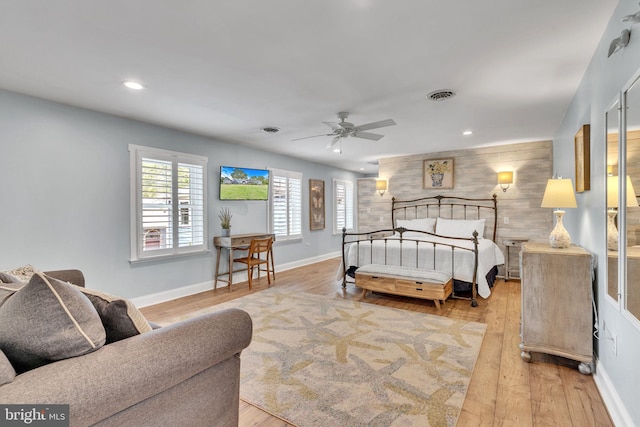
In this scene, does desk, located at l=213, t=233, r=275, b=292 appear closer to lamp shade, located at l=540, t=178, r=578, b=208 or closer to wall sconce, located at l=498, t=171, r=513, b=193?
lamp shade, located at l=540, t=178, r=578, b=208

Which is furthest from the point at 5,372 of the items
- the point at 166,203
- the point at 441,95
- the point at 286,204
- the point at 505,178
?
the point at 505,178

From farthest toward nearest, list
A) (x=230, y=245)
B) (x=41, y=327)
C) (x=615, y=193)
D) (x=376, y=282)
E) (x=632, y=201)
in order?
(x=230, y=245) < (x=376, y=282) < (x=615, y=193) < (x=632, y=201) < (x=41, y=327)

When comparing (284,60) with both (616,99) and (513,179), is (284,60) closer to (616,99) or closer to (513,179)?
(616,99)

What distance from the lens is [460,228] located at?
18.3 ft

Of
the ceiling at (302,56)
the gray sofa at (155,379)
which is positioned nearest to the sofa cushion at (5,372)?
the gray sofa at (155,379)

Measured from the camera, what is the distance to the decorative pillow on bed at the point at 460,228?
5496 millimetres

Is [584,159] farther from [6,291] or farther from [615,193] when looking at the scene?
[6,291]

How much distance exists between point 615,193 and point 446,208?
4488 mm

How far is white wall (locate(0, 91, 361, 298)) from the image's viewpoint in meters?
3.14

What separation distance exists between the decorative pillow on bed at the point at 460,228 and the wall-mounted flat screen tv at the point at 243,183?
11.0 ft

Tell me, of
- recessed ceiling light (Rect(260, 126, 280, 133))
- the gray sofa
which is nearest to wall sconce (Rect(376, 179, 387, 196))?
recessed ceiling light (Rect(260, 126, 280, 133))

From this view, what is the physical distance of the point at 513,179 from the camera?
562cm

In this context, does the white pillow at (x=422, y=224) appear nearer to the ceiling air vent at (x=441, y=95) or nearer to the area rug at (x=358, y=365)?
the area rug at (x=358, y=365)

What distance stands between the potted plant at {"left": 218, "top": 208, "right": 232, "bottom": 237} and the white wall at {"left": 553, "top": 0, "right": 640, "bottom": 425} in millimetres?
4544
